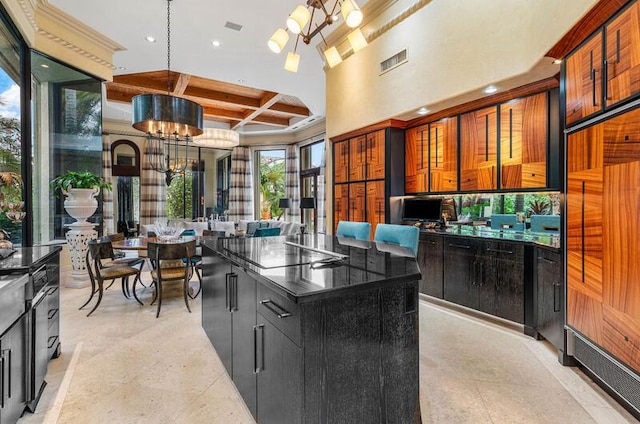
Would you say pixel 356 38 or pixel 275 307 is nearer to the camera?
pixel 275 307

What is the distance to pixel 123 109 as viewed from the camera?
24.2 ft

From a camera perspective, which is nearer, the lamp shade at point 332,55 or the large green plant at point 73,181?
the lamp shade at point 332,55

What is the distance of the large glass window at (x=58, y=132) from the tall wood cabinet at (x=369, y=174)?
3885 mm

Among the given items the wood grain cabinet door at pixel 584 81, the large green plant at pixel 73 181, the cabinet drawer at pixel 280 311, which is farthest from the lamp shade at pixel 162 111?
the wood grain cabinet door at pixel 584 81

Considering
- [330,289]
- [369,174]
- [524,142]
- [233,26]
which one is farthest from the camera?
[369,174]

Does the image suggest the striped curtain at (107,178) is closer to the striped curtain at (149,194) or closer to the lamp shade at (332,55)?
the striped curtain at (149,194)

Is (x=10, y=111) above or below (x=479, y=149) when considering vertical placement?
above

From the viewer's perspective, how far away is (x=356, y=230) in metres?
3.27

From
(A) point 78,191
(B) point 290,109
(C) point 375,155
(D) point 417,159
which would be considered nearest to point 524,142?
(D) point 417,159

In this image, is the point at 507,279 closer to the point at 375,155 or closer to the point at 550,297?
the point at 550,297

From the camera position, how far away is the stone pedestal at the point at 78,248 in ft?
15.2

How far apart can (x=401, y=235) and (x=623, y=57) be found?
1.71 meters

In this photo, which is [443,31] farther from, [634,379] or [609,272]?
[634,379]

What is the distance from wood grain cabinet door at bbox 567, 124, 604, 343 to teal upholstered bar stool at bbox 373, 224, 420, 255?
111 centimetres
